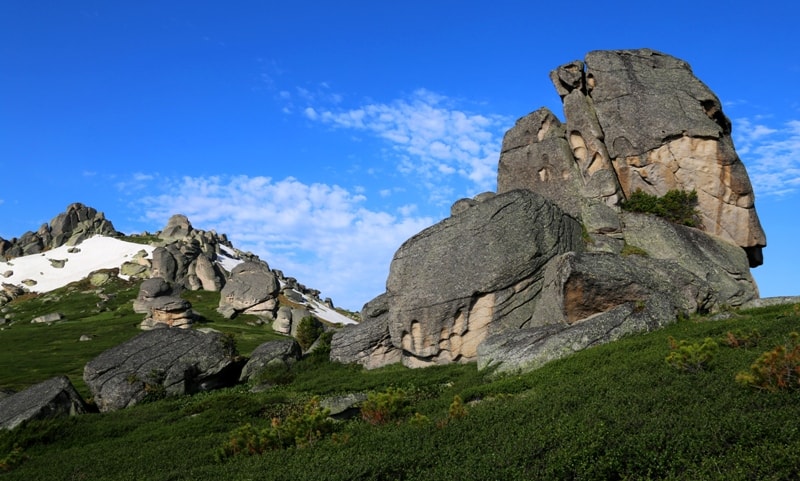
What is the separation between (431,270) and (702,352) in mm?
24847

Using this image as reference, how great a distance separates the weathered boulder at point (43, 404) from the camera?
3412 cm

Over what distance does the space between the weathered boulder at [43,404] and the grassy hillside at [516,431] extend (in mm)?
3050

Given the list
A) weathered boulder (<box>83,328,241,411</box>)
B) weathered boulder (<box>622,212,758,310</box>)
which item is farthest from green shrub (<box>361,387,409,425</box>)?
weathered boulder (<box>622,212,758,310</box>)

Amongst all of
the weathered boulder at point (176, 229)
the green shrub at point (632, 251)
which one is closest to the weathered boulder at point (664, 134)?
the green shrub at point (632, 251)

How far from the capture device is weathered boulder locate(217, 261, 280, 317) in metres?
108

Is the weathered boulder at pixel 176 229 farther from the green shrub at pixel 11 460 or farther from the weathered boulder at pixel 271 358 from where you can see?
the green shrub at pixel 11 460

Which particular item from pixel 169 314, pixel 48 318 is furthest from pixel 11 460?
pixel 48 318

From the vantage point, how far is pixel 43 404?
35.2 metres

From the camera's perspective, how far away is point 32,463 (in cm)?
2539

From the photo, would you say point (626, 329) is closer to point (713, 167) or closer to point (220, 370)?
point (713, 167)

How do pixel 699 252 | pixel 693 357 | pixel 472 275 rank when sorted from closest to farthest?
pixel 693 357 → pixel 472 275 → pixel 699 252

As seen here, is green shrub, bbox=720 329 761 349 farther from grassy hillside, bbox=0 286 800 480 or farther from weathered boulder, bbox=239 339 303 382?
weathered boulder, bbox=239 339 303 382

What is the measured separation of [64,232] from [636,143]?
174m

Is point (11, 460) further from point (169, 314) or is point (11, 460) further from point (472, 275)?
point (169, 314)
